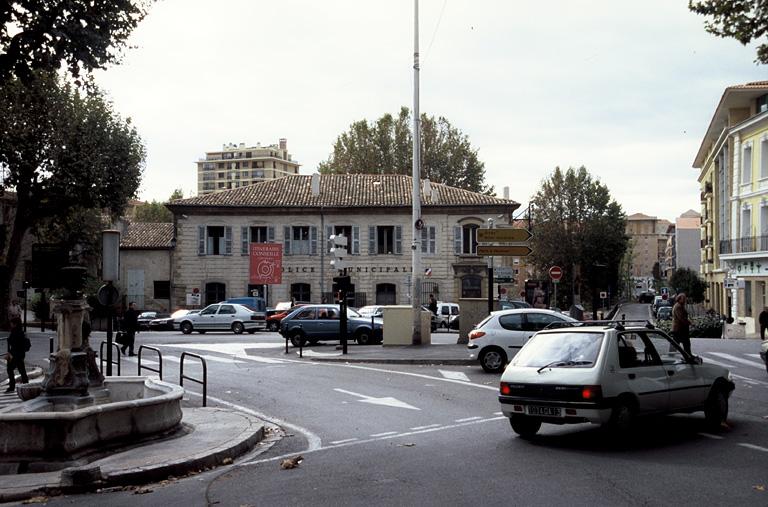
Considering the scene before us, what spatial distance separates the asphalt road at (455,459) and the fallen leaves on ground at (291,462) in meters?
0.11

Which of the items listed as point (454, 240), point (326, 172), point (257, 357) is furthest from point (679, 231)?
point (257, 357)

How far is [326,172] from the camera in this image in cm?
7500

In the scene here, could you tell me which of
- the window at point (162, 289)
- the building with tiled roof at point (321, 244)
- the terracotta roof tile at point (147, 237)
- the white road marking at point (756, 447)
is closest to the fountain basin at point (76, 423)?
the white road marking at point (756, 447)

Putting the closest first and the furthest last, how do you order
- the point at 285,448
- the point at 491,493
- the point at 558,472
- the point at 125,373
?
the point at 491,493
the point at 558,472
the point at 285,448
the point at 125,373

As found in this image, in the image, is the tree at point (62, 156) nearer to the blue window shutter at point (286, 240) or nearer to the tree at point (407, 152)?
the blue window shutter at point (286, 240)

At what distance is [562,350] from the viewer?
1091cm

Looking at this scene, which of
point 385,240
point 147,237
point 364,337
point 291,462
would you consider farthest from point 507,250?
point 147,237

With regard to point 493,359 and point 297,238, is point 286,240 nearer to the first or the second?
point 297,238

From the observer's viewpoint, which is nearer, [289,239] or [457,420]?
[457,420]

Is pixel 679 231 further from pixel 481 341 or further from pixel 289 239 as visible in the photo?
pixel 481 341

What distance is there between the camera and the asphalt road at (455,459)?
7887 millimetres

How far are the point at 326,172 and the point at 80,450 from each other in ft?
216

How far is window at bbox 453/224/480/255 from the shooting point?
5447 centimetres

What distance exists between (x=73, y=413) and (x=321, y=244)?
45.2m
